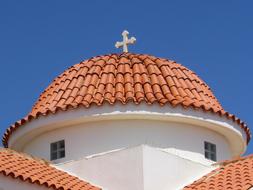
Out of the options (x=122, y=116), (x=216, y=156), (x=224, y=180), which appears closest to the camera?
(x=224, y=180)

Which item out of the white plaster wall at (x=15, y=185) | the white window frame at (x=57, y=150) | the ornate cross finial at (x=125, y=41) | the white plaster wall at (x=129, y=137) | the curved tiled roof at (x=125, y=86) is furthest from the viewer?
the ornate cross finial at (x=125, y=41)

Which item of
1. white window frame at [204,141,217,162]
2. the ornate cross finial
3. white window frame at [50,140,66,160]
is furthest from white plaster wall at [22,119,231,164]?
the ornate cross finial

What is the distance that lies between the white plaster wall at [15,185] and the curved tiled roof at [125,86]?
3.08 meters

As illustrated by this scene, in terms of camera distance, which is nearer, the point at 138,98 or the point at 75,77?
the point at 138,98

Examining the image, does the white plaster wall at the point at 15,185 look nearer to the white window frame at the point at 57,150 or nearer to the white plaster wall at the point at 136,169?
the white plaster wall at the point at 136,169

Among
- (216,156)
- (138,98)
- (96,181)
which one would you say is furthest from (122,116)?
(216,156)

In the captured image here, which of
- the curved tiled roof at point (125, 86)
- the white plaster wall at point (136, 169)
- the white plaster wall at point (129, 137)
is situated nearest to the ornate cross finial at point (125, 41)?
the curved tiled roof at point (125, 86)

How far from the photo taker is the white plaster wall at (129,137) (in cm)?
1775

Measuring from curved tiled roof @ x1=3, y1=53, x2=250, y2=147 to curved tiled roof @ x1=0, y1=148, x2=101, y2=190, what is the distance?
171 centimetres

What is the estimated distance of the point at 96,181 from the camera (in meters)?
17.0

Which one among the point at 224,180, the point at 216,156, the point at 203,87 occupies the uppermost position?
the point at 203,87

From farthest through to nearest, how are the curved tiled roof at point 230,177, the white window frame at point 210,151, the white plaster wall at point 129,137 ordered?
the white window frame at point 210,151 < the white plaster wall at point 129,137 < the curved tiled roof at point 230,177

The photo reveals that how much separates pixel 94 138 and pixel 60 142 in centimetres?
97

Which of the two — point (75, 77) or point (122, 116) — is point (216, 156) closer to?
point (122, 116)
